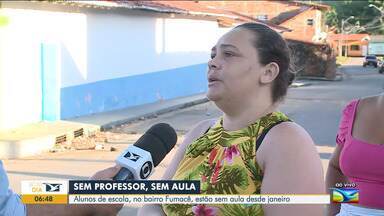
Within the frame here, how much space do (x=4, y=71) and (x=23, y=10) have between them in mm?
1502

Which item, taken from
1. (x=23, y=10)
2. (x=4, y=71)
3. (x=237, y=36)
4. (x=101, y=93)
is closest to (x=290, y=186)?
(x=237, y=36)

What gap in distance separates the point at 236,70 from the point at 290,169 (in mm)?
427

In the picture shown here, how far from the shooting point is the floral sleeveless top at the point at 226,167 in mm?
1896

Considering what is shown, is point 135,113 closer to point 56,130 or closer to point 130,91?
point 130,91

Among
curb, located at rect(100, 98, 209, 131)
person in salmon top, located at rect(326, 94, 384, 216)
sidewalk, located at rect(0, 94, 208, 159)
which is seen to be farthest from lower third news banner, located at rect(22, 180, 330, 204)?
curb, located at rect(100, 98, 209, 131)

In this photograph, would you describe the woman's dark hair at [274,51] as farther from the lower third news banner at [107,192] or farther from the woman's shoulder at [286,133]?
the lower third news banner at [107,192]

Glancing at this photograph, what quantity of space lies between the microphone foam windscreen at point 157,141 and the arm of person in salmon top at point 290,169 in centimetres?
31

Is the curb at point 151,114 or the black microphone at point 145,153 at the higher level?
the black microphone at point 145,153

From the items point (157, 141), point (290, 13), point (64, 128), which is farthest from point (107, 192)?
point (290, 13)

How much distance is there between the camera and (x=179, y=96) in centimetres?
2273

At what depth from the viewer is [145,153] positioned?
1804 millimetres

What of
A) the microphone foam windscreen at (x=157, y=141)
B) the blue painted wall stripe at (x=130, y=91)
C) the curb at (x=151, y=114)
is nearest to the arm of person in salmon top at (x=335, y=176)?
the microphone foam windscreen at (x=157, y=141)

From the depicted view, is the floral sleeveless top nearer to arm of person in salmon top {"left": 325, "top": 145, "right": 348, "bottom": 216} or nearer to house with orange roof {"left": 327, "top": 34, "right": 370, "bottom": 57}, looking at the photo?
arm of person in salmon top {"left": 325, "top": 145, "right": 348, "bottom": 216}

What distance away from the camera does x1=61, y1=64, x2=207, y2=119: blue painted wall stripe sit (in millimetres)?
15000
